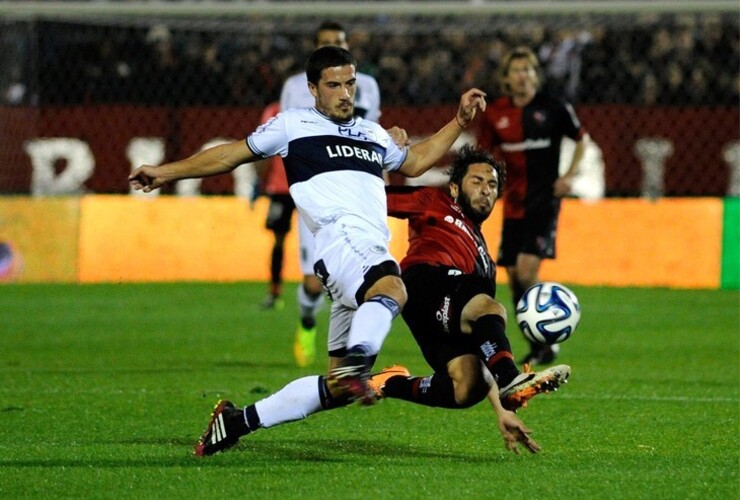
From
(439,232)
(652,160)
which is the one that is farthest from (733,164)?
(439,232)

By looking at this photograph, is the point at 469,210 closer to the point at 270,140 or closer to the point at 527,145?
the point at 270,140

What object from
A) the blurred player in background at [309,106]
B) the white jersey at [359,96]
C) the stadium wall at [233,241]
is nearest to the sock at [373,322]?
the blurred player in background at [309,106]

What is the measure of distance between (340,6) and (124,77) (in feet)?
15.6

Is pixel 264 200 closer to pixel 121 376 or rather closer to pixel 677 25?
pixel 677 25

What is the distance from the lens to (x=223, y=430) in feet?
20.1

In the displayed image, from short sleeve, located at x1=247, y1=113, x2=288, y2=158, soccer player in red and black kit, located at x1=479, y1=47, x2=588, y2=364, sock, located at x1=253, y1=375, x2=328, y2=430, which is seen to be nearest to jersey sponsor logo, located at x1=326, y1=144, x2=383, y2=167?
short sleeve, located at x1=247, y1=113, x2=288, y2=158

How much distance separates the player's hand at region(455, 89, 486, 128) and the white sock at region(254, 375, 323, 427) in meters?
1.45

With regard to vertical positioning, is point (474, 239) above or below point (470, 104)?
below

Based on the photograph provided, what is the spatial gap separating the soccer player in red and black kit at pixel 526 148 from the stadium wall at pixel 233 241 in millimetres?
5719

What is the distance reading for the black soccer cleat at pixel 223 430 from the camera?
611cm

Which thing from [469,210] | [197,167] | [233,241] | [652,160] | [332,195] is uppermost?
[197,167]

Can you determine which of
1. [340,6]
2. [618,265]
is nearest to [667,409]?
[340,6]

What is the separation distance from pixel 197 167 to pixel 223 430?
3.70 feet

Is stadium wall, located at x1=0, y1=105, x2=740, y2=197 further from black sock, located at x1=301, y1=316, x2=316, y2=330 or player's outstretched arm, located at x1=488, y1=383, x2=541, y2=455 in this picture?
player's outstretched arm, located at x1=488, y1=383, x2=541, y2=455
